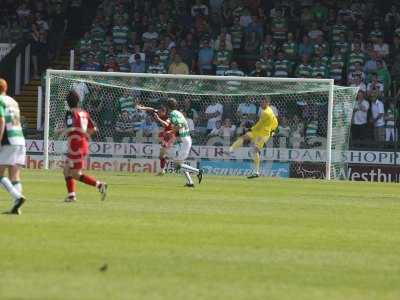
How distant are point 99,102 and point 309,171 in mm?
6781

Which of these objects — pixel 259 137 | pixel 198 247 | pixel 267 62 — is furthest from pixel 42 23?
pixel 198 247

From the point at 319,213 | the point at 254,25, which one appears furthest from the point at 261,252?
the point at 254,25

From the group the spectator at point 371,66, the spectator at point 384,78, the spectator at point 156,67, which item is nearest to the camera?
the spectator at point 384,78

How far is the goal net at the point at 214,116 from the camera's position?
113 ft

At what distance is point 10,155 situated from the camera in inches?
688

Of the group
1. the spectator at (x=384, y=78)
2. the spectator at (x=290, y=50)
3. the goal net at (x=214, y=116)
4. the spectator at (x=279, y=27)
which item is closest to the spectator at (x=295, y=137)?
the goal net at (x=214, y=116)

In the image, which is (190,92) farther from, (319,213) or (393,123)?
(319,213)

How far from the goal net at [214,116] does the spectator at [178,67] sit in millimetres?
2709

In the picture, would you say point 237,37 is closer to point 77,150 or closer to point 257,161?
point 257,161

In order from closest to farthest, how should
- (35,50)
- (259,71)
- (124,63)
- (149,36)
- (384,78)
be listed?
(384,78)
(259,71)
(124,63)
(149,36)
(35,50)

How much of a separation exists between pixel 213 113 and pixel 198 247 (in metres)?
21.0

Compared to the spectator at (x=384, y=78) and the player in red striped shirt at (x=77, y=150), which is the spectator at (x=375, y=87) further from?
the player in red striped shirt at (x=77, y=150)

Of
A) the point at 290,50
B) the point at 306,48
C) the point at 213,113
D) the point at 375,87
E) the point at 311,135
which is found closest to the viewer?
the point at 311,135

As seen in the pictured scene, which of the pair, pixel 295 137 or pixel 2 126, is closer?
pixel 2 126
